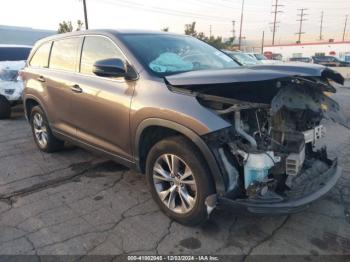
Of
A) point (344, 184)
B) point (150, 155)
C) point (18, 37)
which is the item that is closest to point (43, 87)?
point (150, 155)

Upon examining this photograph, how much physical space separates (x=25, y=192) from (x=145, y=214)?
163 centimetres

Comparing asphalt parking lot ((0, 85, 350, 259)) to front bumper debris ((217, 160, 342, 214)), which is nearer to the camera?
front bumper debris ((217, 160, 342, 214))

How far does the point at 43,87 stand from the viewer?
5.30 metres

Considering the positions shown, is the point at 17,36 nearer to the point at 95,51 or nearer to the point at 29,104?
the point at 29,104

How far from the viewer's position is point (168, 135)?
3.50 meters

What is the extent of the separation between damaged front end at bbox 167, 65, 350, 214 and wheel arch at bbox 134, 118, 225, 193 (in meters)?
0.05

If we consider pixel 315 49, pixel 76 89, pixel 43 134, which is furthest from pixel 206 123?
pixel 315 49

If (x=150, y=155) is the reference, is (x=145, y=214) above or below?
below

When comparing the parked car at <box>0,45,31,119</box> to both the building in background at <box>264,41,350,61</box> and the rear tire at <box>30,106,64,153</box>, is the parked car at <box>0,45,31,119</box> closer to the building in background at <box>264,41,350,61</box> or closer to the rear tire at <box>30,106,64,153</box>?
the rear tire at <box>30,106,64,153</box>

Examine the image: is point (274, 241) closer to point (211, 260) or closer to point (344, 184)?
point (211, 260)

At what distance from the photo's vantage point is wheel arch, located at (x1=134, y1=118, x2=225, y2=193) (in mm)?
2996

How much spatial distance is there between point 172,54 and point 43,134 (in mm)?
2884

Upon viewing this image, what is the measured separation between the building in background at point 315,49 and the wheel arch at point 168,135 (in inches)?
2298

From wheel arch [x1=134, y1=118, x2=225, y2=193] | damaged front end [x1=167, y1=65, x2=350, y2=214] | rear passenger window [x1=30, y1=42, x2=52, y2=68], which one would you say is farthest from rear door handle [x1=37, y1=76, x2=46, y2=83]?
damaged front end [x1=167, y1=65, x2=350, y2=214]
